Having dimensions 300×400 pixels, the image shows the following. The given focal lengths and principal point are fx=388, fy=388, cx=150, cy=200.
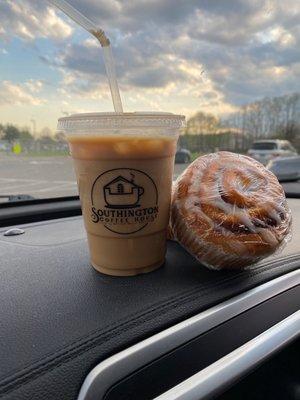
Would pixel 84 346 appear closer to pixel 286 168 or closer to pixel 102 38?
pixel 102 38

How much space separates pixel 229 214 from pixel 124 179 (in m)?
0.29

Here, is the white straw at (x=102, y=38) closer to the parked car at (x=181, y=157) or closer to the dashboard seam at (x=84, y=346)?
the parked car at (x=181, y=157)

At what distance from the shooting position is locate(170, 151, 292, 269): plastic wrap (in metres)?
1.01

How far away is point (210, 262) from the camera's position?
107 centimetres

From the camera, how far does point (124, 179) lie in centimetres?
99

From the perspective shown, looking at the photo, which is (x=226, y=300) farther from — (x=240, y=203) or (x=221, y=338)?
(x=240, y=203)

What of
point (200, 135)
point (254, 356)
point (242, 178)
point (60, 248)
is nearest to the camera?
point (254, 356)

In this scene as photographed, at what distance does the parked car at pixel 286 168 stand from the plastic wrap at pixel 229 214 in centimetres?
223

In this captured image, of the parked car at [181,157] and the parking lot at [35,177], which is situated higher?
the parked car at [181,157]

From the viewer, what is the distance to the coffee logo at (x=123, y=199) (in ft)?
3.25

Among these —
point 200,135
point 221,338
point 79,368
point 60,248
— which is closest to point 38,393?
point 79,368

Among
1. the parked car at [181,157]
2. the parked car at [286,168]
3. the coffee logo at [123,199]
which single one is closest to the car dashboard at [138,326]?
the coffee logo at [123,199]

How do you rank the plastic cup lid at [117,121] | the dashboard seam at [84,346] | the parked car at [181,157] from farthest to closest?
the parked car at [181,157] < the plastic cup lid at [117,121] < the dashboard seam at [84,346]

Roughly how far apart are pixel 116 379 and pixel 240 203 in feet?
1.77
